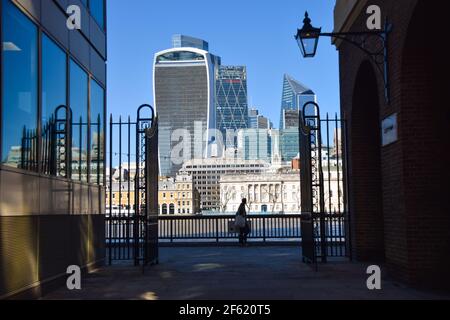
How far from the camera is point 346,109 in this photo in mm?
15031

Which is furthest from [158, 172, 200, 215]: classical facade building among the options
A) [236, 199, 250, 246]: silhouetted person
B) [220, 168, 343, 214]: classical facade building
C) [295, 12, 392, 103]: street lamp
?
[295, 12, 392, 103]: street lamp

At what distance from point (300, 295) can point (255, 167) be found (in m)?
166

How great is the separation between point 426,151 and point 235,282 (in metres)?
4.14

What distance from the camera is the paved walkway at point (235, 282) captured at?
368 inches

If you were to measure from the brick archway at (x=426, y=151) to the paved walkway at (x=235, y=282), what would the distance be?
2.27 ft

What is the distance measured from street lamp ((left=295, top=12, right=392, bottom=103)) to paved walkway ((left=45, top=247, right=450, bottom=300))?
3.58 meters

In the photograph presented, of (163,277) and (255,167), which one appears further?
(255,167)

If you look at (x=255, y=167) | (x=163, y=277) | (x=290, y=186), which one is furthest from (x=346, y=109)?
(x=255, y=167)

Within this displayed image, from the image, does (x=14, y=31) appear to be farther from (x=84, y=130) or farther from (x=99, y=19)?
(x=99, y=19)

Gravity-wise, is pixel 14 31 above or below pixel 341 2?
below

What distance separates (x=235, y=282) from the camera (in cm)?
1095

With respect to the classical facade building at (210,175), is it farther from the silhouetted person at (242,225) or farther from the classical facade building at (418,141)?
the classical facade building at (418,141)
